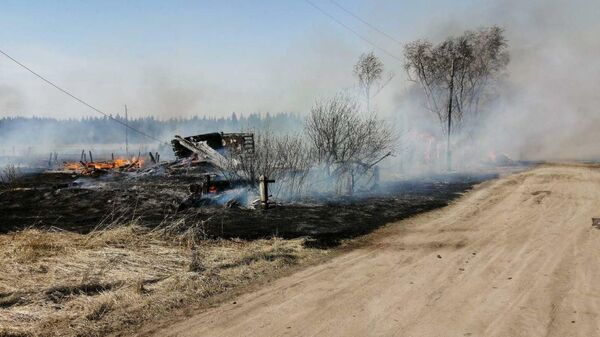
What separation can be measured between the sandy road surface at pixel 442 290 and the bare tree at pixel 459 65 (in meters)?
31.6

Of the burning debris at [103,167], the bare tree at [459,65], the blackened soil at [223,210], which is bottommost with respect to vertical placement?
the blackened soil at [223,210]

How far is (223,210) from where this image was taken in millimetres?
16719

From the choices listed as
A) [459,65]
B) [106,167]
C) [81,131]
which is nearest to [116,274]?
[106,167]

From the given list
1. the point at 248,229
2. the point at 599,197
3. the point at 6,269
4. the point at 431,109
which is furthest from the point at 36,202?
the point at 431,109

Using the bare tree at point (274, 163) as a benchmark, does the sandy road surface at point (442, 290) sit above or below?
below

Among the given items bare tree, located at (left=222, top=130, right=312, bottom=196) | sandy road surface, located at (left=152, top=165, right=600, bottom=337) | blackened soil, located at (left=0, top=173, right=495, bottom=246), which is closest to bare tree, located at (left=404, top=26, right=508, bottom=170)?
blackened soil, located at (left=0, top=173, right=495, bottom=246)

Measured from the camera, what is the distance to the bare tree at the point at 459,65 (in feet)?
138

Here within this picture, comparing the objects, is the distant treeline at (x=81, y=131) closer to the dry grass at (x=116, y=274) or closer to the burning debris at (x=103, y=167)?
the burning debris at (x=103, y=167)

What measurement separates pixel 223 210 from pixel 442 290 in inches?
418

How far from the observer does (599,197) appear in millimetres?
17109

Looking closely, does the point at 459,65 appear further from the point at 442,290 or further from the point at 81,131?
the point at 81,131

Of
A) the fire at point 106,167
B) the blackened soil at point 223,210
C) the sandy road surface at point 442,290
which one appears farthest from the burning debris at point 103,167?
the sandy road surface at point 442,290

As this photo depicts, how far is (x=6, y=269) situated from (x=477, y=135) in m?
45.0

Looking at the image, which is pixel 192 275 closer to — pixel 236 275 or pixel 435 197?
pixel 236 275
